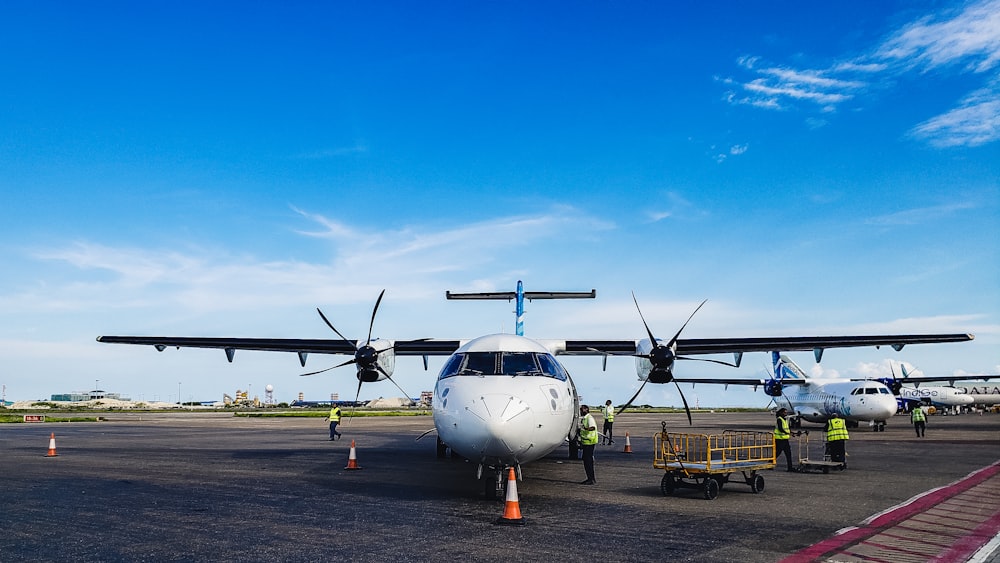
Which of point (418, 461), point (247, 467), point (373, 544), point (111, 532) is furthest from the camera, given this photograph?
point (418, 461)

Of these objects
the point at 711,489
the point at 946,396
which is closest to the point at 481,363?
the point at 711,489

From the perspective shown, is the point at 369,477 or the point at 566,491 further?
the point at 369,477

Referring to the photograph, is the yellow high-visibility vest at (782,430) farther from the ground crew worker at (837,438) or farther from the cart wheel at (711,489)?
the cart wheel at (711,489)

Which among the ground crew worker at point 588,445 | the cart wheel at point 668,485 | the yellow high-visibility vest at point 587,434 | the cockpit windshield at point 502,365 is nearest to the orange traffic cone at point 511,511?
the cockpit windshield at point 502,365

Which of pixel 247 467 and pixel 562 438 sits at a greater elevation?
pixel 562 438

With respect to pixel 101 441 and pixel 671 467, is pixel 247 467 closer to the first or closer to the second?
pixel 671 467

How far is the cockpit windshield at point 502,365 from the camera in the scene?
11562mm

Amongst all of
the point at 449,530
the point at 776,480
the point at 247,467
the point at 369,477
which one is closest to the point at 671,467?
the point at 776,480

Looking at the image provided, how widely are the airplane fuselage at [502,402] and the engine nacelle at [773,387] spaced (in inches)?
1275

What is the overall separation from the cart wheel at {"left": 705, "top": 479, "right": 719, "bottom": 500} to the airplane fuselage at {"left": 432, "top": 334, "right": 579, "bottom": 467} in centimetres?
254

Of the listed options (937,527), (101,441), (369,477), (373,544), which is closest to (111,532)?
(373,544)

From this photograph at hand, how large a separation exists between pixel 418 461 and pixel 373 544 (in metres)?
11.1

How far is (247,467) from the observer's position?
1683cm

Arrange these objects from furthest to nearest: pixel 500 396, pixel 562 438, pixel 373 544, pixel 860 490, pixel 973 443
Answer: pixel 973 443
pixel 860 490
pixel 562 438
pixel 500 396
pixel 373 544
